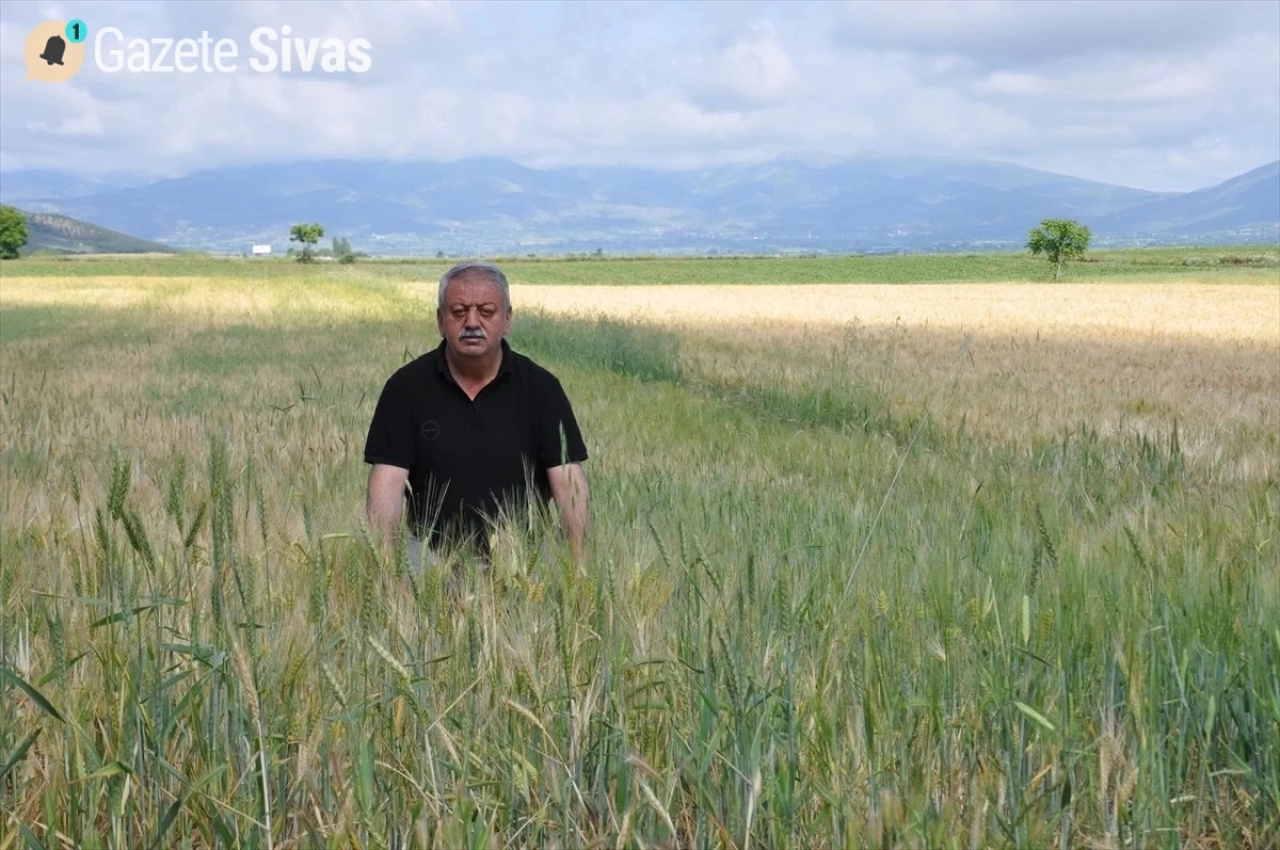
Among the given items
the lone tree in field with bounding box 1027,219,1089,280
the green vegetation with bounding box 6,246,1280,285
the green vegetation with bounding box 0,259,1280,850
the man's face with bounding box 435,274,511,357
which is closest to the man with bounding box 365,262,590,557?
the man's face with bounding box 435,274,511,357

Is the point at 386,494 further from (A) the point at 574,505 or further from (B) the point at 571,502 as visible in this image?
(A) the point at 574,505

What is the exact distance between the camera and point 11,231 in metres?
128

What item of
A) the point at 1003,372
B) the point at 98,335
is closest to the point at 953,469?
the point at 1003,372

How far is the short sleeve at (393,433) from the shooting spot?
12.0ft

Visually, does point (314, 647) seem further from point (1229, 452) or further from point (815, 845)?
point (1229, 452)

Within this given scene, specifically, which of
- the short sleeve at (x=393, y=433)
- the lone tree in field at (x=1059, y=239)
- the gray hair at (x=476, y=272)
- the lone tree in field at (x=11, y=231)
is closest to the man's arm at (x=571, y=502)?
the short sleeve at (x=393, y=433)

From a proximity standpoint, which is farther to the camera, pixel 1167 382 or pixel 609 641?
pixel 1167 382

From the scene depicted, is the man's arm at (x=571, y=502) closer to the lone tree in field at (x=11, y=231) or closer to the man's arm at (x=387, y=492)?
the man's arm at (x=387, y=492)

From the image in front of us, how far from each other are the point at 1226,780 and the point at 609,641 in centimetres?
98

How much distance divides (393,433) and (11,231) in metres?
142

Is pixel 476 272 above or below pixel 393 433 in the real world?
above

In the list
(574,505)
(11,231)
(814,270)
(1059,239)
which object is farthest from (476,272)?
(11,231)

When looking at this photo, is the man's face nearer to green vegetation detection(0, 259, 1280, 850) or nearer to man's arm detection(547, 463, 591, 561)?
man's arm detection(547, 463, 591, 561)

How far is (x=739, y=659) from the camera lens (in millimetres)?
1700
